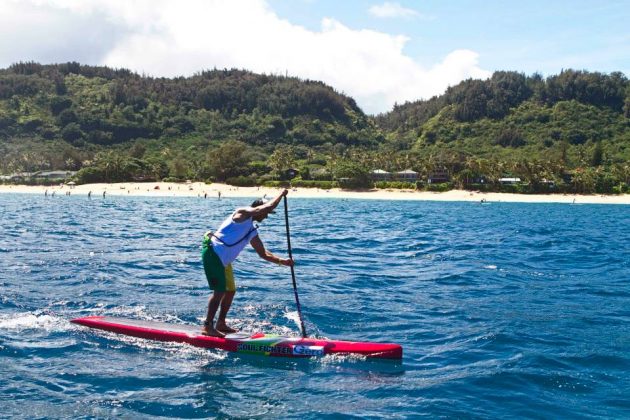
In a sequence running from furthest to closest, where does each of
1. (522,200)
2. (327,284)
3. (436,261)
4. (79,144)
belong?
(79,144) < (522,200) < (436,261) < (327,284)

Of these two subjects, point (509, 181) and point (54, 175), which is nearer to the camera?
point (509, 181)

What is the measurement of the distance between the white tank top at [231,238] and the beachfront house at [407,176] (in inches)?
4897

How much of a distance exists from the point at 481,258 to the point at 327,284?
30.8 feet

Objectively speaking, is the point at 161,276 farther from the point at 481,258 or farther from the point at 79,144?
the point at 79,144

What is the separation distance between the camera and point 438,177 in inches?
5044


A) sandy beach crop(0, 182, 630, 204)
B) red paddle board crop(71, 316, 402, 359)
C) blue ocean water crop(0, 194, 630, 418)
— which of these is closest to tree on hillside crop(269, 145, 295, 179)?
sandy beach crop(0, 182, 630, 204)

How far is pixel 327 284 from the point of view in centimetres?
1717

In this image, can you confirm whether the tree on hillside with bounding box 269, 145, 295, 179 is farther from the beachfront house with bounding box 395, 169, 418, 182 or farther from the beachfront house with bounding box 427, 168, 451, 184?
the beachfront house with bounding box 427, 168, 451, 184

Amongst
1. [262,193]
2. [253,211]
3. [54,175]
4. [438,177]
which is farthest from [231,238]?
[54,175]

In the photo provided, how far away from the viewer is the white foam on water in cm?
1181

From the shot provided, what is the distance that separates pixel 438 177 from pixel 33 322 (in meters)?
122

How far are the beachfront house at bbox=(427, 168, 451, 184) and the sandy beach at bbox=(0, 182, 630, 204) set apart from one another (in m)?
11.4

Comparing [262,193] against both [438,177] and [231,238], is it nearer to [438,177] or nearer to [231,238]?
[438,177]

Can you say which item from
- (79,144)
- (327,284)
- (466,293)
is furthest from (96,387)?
(79,144)
